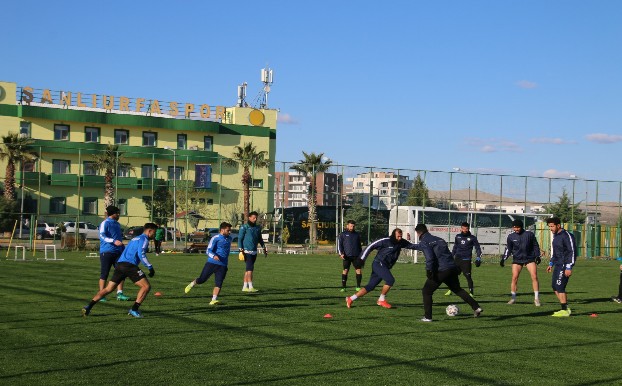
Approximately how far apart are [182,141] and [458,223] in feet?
134

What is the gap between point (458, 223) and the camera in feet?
179

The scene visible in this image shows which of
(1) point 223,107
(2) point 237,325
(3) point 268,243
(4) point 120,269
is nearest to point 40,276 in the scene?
(4) point 120,269

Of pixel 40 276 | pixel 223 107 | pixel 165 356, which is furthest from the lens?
pixel 223 107

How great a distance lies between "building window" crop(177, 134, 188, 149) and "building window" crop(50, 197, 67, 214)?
22291 millimetres

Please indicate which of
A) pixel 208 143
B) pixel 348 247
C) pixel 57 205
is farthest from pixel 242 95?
pixel 348 247

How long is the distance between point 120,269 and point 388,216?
4077 centimetres

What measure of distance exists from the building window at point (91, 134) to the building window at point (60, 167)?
7407 mm

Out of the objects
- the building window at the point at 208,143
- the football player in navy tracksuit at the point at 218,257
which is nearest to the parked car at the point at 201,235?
the building window at the point at 208,143

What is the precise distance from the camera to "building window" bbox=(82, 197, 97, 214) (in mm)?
58625

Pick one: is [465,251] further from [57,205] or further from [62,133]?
[62,133]

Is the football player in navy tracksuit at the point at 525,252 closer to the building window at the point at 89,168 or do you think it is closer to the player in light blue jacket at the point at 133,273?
the player in light blue jacket at the point at 133,273

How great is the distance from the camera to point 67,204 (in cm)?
6431

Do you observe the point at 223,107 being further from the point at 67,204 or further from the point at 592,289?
the point at 592,289

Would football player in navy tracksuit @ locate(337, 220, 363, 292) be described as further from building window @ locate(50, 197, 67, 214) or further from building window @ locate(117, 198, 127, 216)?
building window @ locate(50, 197, 67, 214)
